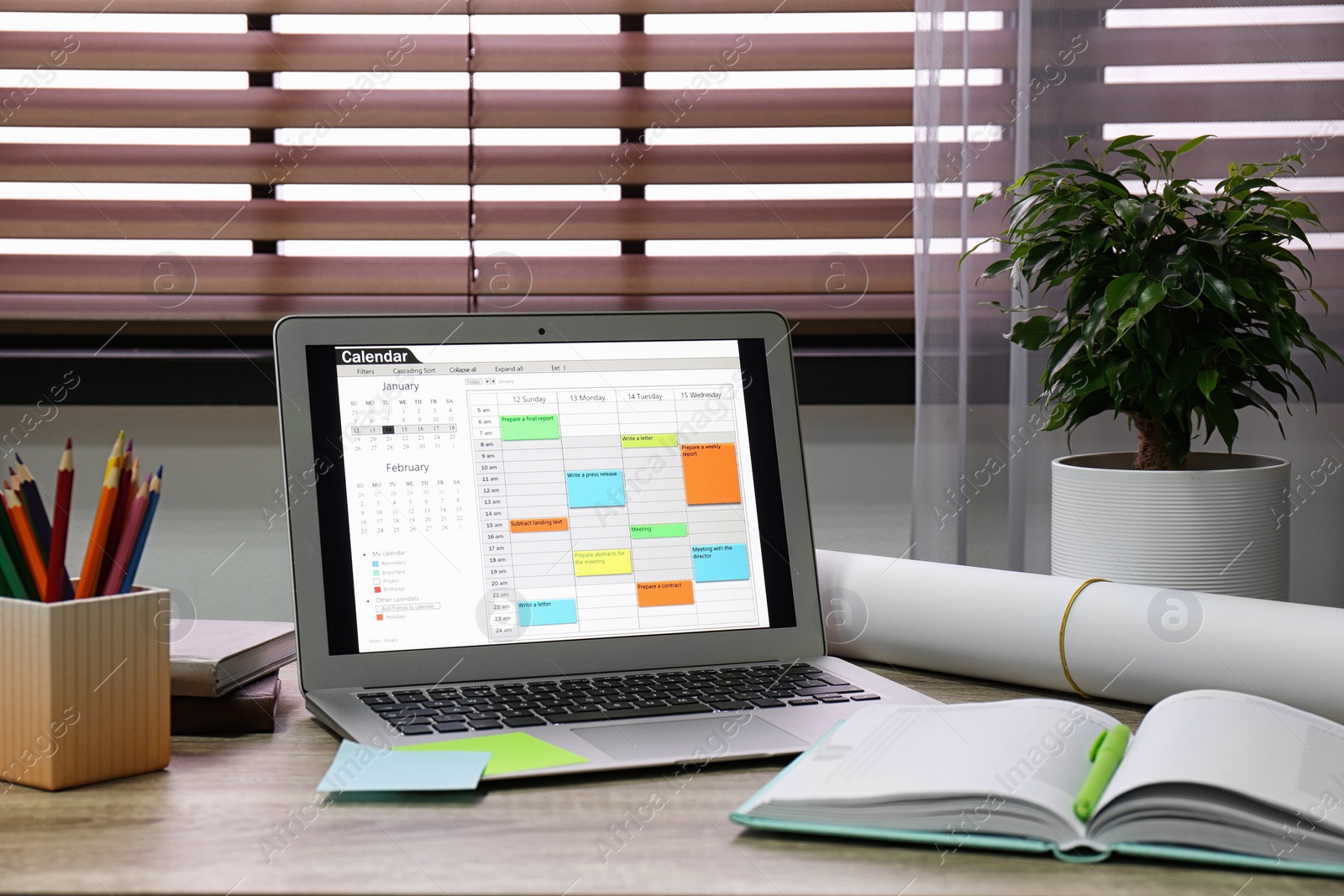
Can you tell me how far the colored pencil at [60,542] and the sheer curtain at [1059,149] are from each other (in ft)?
3.18

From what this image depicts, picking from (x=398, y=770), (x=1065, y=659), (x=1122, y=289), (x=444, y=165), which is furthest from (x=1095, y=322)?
(x=444, y=165)

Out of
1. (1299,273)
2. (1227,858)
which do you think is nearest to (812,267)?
(1299,273)

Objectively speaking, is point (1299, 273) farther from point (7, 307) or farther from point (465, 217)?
point (7, 307)

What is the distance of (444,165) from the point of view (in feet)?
4.67

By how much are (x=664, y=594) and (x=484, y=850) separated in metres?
0.33

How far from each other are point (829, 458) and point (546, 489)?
70 cm

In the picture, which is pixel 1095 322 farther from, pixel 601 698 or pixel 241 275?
pixel 241 275

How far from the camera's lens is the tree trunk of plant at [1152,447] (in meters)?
0.95

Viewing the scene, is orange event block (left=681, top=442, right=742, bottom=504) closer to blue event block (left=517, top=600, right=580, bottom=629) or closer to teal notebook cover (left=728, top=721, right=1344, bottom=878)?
blue event block (left=517, top=600, right=580, bottom=629)

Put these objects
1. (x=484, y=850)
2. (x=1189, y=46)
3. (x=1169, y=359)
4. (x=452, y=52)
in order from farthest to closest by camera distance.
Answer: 1. (x=452, y=52)
2. (x=1189, y=46)
3. (x=1169, y=359)
4. (x=484, y=850)

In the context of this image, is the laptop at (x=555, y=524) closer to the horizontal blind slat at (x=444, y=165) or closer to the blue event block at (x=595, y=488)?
the blue event block at (x=595, y=488)

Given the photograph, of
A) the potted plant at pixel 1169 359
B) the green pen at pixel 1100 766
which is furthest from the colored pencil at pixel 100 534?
the potted plant at pixel 1169 359

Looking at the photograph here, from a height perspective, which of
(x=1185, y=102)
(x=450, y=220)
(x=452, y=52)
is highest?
(x=452, y=52)

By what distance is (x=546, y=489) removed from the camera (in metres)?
0.80
